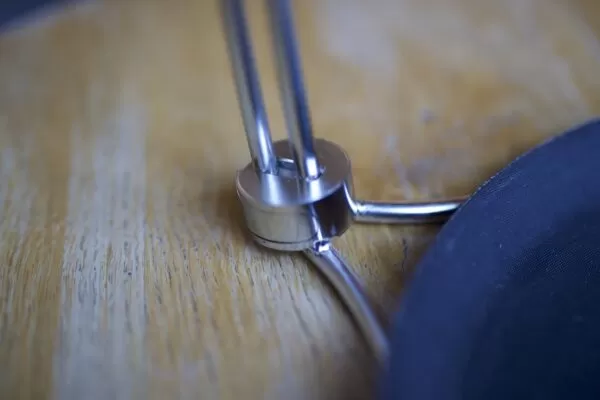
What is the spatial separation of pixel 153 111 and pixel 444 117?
0.18 meters

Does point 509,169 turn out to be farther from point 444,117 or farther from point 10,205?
point 10,205

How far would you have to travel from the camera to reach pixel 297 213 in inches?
10.1

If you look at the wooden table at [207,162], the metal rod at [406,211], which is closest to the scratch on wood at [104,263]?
the wooden table at [207,162]

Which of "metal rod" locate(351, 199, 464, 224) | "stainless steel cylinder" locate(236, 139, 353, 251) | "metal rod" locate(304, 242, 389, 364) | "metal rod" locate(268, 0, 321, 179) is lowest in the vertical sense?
"metal rod" locate(304, 242, 389, 364)

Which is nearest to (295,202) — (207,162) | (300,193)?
(300,193)

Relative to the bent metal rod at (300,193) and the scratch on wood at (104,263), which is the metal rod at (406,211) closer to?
the bent metal rod at (300,193)

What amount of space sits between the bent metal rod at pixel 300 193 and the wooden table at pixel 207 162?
12mm

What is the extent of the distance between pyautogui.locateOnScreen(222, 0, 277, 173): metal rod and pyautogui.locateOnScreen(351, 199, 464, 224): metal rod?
0.16 ft

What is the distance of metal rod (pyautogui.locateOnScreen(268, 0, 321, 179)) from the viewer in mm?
209

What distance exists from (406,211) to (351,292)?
6 centimetres

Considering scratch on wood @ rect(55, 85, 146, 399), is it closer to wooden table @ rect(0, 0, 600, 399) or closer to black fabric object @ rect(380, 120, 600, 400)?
wooden table @ rect(0, 0, 600, 399)

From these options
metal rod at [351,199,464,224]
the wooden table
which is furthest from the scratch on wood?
metal rod at [351,199,464,224]

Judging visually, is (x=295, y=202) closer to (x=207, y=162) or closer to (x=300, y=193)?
(x=300, y=193)

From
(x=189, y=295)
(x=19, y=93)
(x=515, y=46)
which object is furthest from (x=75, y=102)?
(x=515, y=46)
